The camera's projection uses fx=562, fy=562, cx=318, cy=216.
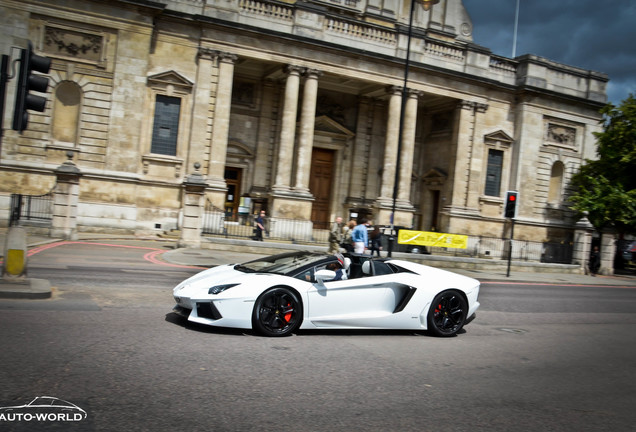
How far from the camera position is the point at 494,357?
7.70 meters

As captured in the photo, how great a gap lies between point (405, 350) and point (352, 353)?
89 centimetres

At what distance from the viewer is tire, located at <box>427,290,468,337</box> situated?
8633mm

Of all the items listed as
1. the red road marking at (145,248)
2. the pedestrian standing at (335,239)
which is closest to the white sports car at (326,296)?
the red road marking at (145,248)

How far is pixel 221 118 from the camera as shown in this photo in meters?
28.5

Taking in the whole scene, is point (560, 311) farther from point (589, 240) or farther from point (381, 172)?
point (381, 172)

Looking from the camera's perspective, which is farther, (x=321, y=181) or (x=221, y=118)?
(x=321, y=181)

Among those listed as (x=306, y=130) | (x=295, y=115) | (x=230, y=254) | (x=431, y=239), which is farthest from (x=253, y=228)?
(x=431, y=239)

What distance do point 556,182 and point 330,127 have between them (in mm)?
15352

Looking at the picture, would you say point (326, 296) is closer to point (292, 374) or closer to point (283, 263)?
point (283, 263)

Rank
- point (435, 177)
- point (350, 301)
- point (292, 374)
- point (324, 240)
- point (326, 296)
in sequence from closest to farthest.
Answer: point (292, 374), point (326, 296), point (350, 301), point (324, 240), point (435, 177)

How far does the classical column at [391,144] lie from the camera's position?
32.0 metres

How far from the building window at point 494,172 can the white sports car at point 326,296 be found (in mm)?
27773

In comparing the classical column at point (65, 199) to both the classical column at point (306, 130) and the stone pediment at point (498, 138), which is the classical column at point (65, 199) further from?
the stone pediment at point (498, 138)

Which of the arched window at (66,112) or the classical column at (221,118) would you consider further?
the classical column at (221,118)
